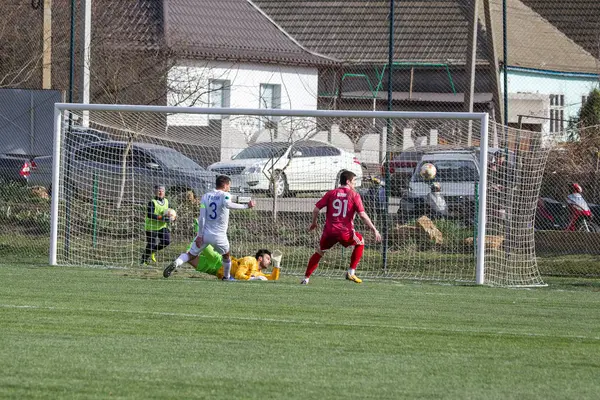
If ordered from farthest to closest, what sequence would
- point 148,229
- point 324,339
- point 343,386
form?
1. point 148,229
2. point 324,339
3. point 343,386

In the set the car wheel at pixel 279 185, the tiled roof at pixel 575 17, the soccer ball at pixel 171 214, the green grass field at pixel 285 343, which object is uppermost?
the tiled roof at pixel 575 17

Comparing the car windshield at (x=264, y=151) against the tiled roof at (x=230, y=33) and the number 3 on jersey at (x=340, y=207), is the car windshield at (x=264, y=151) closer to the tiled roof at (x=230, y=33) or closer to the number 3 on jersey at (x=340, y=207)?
the number 3 on jersey at (x=340, y=207)

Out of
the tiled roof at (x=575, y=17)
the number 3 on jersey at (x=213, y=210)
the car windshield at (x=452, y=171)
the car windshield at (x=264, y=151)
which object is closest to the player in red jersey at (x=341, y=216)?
the number 3 on jersey at (x=213, y=210)

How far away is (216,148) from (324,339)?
11.6 meters

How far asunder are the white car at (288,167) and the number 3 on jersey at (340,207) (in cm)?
354

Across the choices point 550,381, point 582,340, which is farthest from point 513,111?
point 550,381

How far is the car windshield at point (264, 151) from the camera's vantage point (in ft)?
64.8

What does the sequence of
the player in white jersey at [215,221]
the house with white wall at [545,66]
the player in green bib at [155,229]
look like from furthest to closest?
the house with white wall at [545,66], the player in green bib at [155,229], the player in white jersey at [215,221]

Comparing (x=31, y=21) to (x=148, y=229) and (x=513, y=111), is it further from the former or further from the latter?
(x=513, y=111)

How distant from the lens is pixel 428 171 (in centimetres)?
1850

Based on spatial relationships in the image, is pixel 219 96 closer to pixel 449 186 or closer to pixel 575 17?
pixel 449 186

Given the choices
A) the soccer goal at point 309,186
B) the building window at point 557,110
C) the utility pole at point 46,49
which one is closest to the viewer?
the soccer goal at point 309,186

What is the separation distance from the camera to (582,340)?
31.3 ft

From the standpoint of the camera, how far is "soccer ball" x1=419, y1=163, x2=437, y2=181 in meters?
18.5
